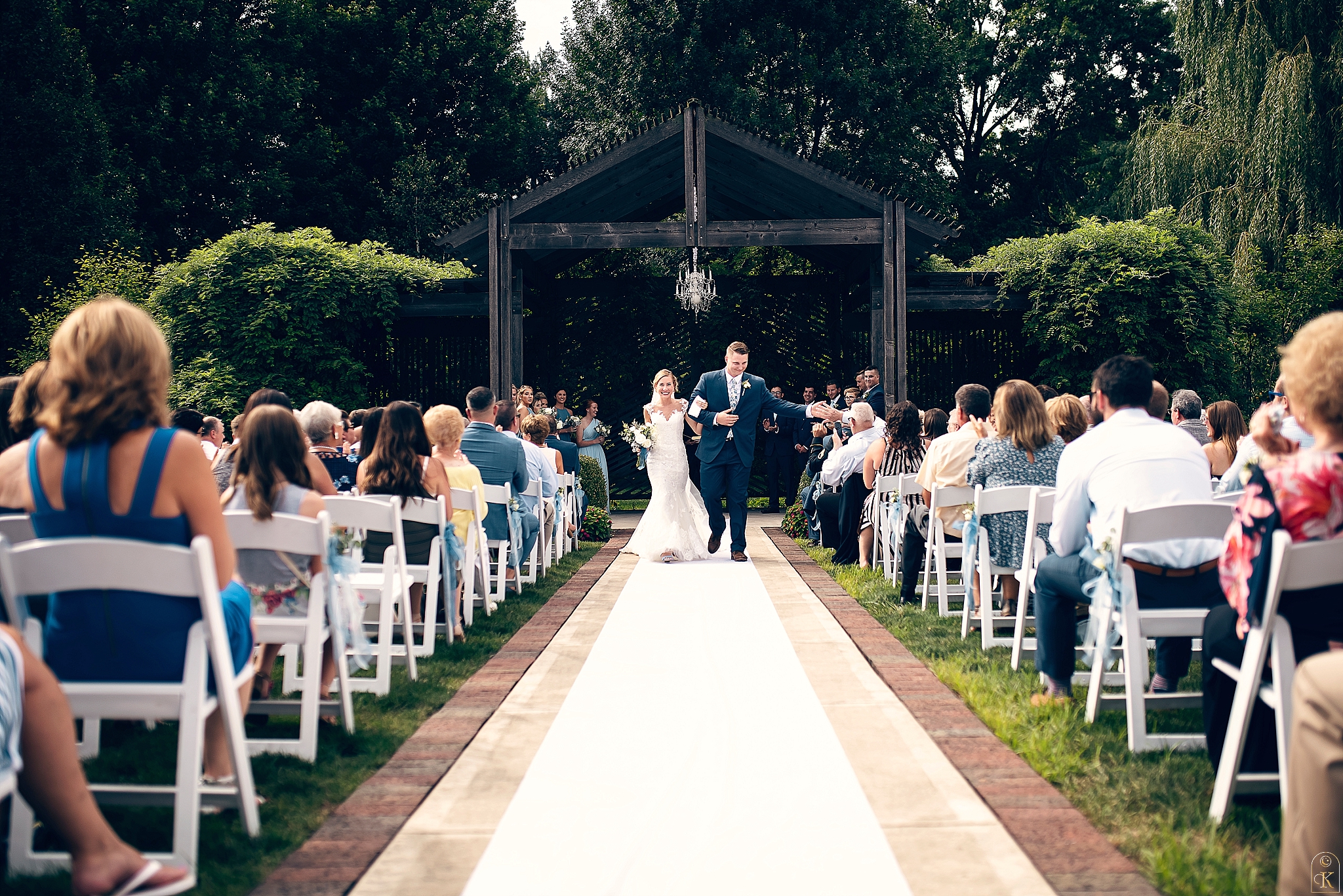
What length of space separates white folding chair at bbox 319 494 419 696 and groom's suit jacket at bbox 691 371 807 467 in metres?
4.98

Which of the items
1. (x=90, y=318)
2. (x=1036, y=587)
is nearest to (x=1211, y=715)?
(x=1036, y=587)

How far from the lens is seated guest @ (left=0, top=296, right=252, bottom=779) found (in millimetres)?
2982

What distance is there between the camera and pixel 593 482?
13.7 metres

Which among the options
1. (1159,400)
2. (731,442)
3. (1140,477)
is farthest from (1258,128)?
(1140,477)

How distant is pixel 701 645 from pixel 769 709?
58.1 inches

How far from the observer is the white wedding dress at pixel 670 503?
10297 millimetres

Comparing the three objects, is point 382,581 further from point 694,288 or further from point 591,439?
point 694,288

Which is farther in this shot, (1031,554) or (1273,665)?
(1031,554)

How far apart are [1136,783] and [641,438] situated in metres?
7.10

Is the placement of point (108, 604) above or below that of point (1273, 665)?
above

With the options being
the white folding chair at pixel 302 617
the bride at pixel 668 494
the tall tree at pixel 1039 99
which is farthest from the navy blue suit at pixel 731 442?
the tall tree at pixel 1039 99

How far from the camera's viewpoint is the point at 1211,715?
361 cm

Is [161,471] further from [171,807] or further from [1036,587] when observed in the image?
[1036,587]

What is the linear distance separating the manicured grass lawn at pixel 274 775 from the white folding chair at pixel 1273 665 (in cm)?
280
